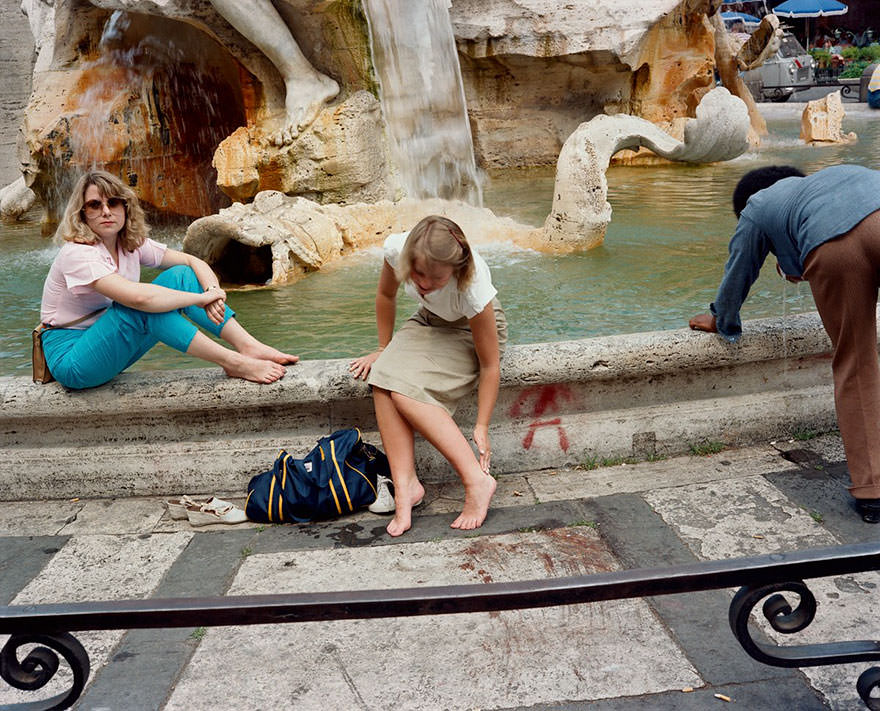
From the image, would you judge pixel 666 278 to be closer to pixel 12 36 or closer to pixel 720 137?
pixel 720 137

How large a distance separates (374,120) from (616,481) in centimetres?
446

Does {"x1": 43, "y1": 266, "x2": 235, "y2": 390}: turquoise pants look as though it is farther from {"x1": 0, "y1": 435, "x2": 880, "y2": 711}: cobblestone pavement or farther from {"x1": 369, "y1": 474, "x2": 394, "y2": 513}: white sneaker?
{"x1": 369, "y1": 474, "x2": 394, "y2": 513}: white sneaker

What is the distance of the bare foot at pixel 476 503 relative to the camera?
9.57 feet

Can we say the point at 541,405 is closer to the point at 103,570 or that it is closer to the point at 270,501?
the point at 270,501

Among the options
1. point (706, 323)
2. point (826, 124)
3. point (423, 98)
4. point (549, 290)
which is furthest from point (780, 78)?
point (706, 323)

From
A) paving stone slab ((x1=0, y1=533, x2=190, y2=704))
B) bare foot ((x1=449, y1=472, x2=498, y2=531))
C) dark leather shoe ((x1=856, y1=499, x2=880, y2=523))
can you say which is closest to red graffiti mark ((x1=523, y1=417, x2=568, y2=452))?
bare foot ((x1=449, y1=472, x2=498, y2=531))

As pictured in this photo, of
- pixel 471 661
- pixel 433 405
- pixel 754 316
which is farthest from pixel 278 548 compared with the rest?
pixel 754 316

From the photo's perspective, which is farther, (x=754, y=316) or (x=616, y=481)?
(x=754, y=316)

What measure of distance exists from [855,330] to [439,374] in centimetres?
131

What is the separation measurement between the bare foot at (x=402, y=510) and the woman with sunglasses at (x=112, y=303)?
609 millimetres

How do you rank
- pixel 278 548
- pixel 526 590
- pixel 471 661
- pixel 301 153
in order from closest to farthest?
pixel 526 590
pixel 471 661
pixel 278 548
pixel 301 153

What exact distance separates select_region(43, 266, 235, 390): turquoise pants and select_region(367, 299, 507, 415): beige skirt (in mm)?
750

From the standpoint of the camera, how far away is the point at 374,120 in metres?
6.87

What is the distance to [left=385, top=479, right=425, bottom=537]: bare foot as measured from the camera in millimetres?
2916
